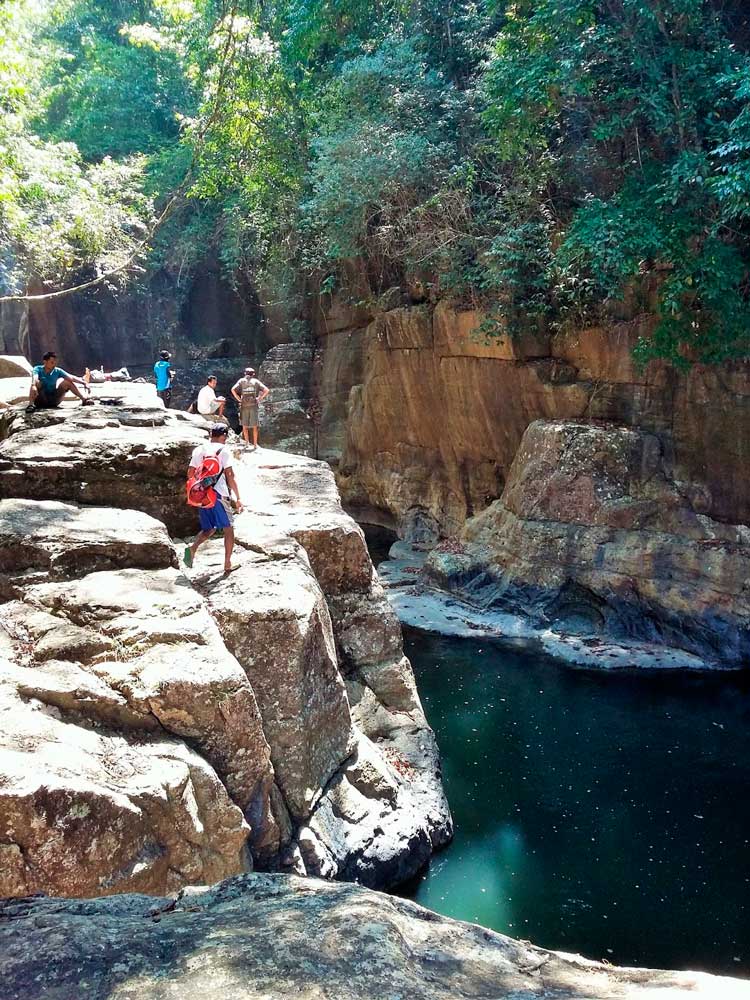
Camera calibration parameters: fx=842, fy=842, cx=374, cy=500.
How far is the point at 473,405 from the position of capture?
709 inches

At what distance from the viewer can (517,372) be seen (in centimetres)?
1675

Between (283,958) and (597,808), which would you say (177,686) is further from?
(597,808)

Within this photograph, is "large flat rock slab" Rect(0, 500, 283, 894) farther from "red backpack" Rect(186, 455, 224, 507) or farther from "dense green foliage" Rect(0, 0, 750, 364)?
"dense green foliage" Rect(0, 0, 750, 364)

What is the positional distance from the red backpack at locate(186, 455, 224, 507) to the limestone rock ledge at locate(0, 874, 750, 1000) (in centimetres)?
516

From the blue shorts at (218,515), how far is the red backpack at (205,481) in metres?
0.04

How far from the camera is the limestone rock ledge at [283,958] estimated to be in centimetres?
261

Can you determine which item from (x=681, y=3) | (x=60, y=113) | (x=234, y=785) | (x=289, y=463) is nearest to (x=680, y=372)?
(x=681, y=3)

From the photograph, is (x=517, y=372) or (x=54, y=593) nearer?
(x=54, y=593)

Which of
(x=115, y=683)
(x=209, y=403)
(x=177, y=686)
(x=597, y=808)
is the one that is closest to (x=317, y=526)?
(x=177, y=686)

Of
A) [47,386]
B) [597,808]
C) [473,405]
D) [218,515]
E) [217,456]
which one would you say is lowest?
[597,808]

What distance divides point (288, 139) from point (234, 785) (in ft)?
60.3

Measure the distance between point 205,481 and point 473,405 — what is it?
34.7 ft

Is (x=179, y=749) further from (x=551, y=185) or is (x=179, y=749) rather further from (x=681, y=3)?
(x=551, y=185)

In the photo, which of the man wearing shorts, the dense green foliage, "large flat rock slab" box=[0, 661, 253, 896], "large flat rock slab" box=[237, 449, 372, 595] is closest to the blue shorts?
the man wearing shorts
